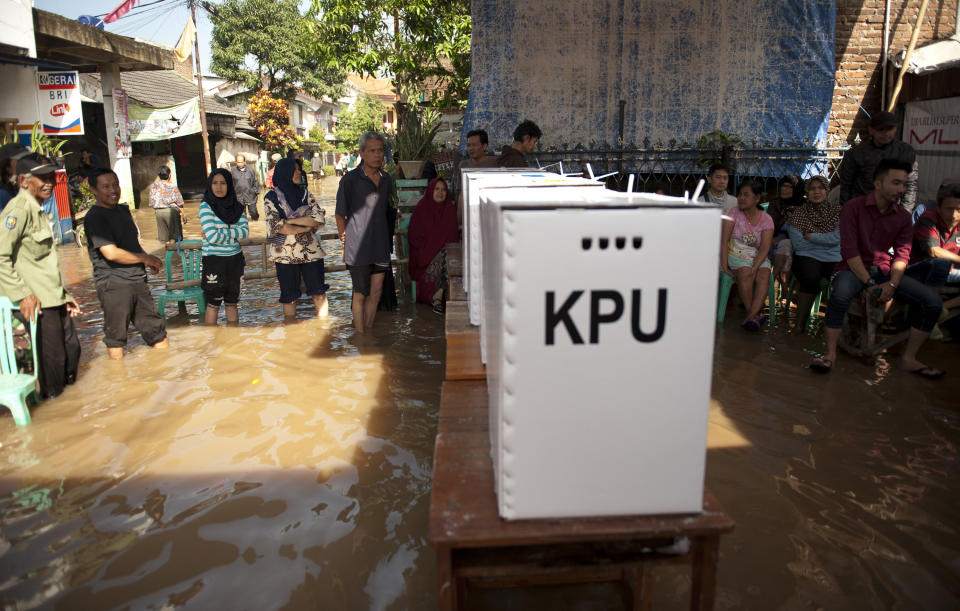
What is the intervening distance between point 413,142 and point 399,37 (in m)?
7.25

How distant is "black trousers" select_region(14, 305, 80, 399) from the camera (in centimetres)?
406

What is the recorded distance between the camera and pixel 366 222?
5.34 meters

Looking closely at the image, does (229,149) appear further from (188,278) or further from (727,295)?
(727,295)

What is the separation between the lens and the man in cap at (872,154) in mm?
4762

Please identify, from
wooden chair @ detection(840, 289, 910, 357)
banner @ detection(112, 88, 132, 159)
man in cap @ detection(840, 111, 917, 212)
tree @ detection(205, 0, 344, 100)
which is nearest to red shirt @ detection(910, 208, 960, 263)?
man in cap @ detection(840, 111, 917, 212)

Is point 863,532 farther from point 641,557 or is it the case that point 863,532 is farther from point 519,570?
point 519,570

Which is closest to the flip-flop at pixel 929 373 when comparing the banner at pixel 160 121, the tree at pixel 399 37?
the tree at pixel 399 37

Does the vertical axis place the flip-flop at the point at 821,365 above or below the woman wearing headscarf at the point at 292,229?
below

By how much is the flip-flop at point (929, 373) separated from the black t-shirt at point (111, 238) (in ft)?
18.1

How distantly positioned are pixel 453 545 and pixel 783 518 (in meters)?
1.74

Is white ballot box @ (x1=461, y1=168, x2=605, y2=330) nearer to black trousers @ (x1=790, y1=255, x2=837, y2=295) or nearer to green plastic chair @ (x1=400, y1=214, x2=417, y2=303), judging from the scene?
black trousers @ (x1=790, y1=255, x2=837, y2=295)

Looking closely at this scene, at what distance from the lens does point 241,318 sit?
6117mm

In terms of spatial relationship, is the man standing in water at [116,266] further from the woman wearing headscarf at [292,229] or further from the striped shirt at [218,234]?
the woman wearing headscarf at [292,229]

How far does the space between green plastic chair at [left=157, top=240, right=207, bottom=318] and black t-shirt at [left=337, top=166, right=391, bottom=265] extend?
1.55 meters
